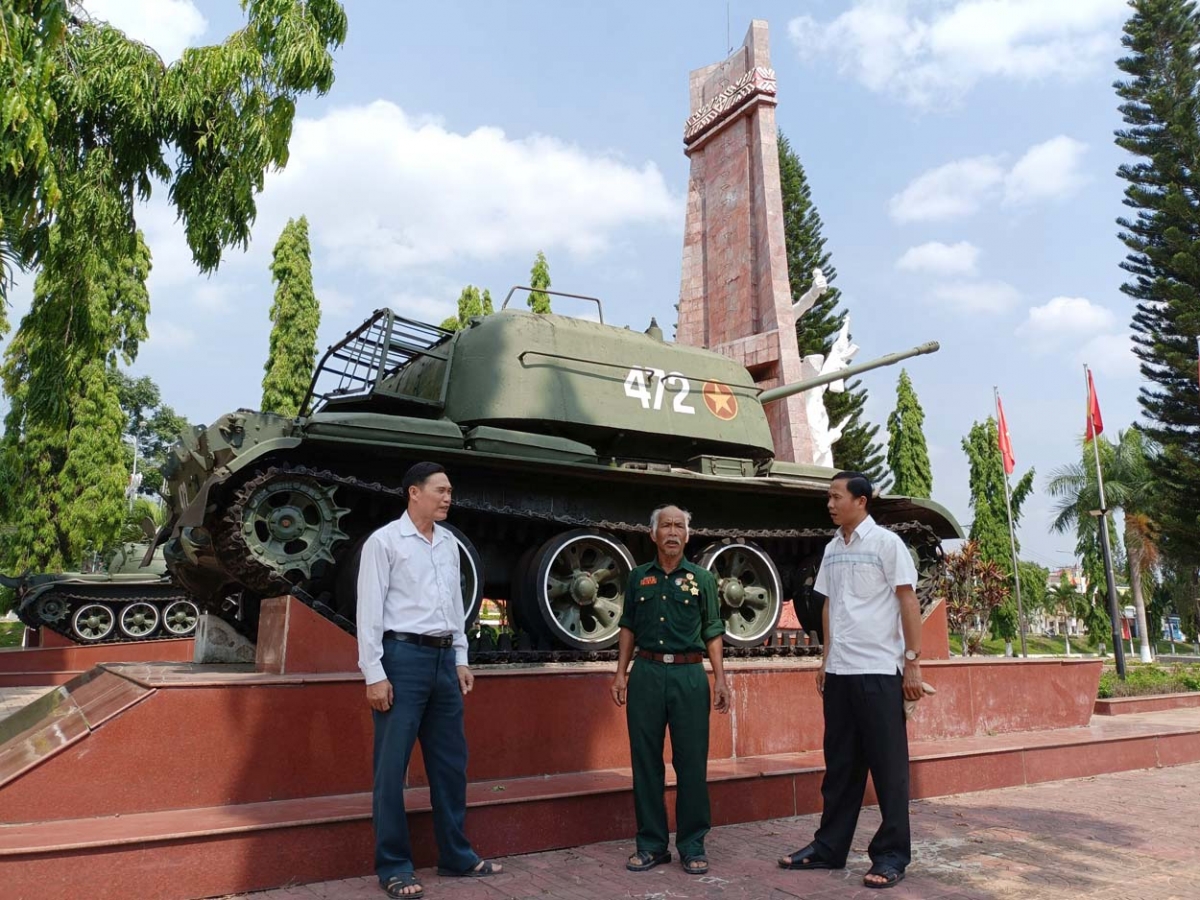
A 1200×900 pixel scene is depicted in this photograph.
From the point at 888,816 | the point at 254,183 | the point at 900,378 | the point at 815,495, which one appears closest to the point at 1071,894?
the point at 888,816

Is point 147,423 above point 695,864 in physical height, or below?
above

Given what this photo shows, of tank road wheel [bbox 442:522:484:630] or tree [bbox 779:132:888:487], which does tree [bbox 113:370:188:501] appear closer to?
tree [bbox 779:132:888:487]

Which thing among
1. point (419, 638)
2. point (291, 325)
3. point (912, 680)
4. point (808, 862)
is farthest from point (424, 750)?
point (291, 325)

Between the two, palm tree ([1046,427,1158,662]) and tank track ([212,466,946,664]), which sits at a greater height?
palm tree ([1046,427,1158,662])

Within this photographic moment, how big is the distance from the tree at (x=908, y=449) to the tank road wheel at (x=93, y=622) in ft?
105

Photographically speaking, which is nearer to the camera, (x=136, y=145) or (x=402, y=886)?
(x=402, y=886)

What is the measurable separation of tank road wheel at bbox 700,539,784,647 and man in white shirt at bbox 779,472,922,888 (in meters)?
3.49

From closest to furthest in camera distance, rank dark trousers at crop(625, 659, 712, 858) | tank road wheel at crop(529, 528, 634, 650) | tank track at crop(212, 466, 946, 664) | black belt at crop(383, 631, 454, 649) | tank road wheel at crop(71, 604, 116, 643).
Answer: black belt at crop(383, 631, 454, 649) → dark trousers at crop(625, 659, 712, 858) → tank track at crop(212, 466, 946, 664) → tank road wheel at crop(529, 528, 634, 650) → tank road wheel at crop(71, 604, 116, 643)

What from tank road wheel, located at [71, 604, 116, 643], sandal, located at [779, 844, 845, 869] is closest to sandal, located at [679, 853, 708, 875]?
sandal, located at [779, 844, 845, 869]

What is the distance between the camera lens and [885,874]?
14.9 feet

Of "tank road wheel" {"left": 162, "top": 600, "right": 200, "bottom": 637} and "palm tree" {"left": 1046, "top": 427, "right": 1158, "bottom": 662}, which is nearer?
"tank road wheel" {"left": 162, "top": 600, "right": 200, "bottom": 637}

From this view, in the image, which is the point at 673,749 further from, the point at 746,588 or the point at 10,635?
the point at 10,635

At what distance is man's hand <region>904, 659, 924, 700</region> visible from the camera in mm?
4719

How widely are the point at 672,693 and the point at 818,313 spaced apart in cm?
3619
